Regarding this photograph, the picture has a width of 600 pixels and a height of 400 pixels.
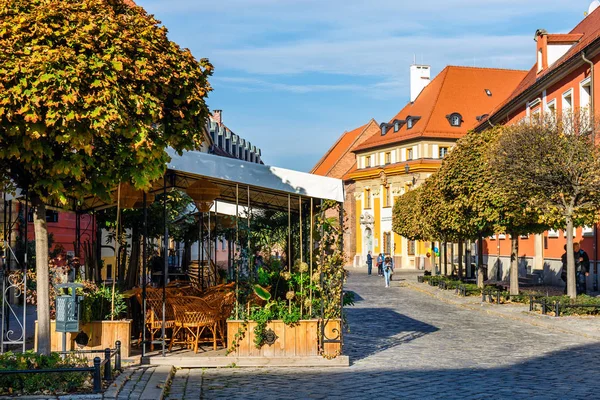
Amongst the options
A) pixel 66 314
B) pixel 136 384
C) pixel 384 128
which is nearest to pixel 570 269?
pixel 136 384

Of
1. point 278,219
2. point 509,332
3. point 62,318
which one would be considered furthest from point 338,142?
point 62,318

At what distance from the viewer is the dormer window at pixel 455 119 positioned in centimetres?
7981

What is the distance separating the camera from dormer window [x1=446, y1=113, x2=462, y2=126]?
7981 centimetres

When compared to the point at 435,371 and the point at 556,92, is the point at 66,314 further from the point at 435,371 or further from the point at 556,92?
the point at 556,92

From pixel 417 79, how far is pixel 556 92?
50464 mm

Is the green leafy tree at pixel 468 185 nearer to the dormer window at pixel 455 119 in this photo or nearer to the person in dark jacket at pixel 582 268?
the person in dark jacket at pixel 582 268

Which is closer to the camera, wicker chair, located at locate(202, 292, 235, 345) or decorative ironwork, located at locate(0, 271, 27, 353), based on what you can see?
decorative ironwork, located at locate(0, 271, 27, 353)

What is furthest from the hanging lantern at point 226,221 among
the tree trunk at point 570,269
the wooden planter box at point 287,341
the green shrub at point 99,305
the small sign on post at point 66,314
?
the small sign on post at point 66,314

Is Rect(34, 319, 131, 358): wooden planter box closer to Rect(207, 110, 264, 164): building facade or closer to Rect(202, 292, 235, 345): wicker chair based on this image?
Rect(202, 292, 235, 345): wicker chair

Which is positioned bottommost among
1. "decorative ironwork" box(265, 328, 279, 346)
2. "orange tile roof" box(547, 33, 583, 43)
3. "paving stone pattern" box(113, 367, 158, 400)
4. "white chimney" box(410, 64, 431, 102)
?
"paving stone pattern" box(113, 367, 158, 400)

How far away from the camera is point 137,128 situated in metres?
10.5

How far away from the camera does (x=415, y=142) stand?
8019 centimetres

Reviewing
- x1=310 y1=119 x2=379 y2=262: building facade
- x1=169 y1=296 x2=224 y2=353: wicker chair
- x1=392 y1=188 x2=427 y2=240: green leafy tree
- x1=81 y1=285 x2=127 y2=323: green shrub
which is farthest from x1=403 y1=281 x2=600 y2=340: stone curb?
x1=310 y1=119 x2=379 y2=262: building facade

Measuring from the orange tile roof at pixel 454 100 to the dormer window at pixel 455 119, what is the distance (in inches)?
12.8
